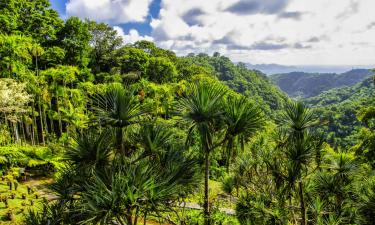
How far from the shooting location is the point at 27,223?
4594 mm

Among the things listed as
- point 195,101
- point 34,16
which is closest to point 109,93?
point 195,101

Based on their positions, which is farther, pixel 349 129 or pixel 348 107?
pixel 348 107

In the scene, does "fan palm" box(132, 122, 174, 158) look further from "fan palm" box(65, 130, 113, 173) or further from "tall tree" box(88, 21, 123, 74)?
"tall tree" box(88, 21, 123, 74)

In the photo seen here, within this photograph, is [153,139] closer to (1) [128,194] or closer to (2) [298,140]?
(1) [128,194]

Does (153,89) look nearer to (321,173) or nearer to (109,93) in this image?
(321,173)

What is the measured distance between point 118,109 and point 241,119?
251 cm

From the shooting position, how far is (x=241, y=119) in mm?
5688

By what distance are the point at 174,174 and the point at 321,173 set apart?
7128mm

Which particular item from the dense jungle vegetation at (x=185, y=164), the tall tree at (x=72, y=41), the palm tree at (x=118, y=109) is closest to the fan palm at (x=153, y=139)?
the dense jungle vegetation at (x=185, y=164)

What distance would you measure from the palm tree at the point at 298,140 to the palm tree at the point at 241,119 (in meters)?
1.87

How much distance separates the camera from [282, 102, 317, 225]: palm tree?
7.16 m

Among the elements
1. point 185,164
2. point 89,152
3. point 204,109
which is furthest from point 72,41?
point 185,164

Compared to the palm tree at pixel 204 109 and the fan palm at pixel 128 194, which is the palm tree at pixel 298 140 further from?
the fan palm at pixel 128 194

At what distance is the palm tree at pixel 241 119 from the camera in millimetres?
5684
